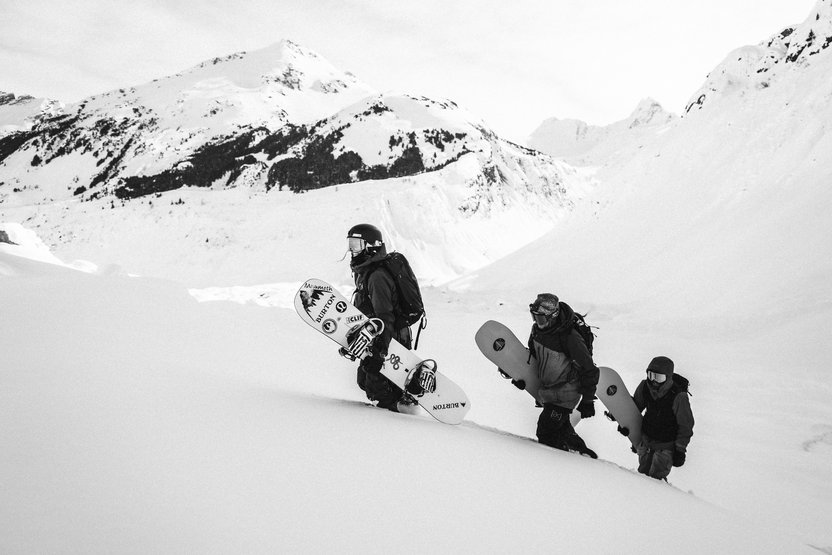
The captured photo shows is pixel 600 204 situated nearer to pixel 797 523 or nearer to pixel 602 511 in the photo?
pixel 797 523

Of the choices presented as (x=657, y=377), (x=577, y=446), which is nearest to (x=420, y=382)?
(x=577, y=446)

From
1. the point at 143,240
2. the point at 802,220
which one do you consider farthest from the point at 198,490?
the point at 143,240

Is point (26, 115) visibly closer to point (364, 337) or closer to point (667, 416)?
point (364, 337)

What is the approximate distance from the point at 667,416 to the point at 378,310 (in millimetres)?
3261

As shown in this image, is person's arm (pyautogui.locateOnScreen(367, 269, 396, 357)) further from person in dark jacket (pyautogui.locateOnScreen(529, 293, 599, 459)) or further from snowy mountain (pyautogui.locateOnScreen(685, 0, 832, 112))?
snowy mountain (pyautogui.locateOnScreen(685, 0, 832, 112))

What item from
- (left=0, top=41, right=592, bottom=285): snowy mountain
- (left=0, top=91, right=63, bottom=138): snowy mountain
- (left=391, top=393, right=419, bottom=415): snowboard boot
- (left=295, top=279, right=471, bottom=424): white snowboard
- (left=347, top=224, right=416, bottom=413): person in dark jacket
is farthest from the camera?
(left=0, top=91, right=63, bottom=138): snowy mountain

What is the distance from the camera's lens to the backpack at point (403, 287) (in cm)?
413

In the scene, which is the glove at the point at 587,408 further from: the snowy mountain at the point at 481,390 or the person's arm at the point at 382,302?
the person's arm at the point at 382,302

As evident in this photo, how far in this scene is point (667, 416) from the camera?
14.6 ft

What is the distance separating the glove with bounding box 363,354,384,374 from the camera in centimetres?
392

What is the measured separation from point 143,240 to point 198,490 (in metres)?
24.6

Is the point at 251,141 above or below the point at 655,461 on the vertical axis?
above

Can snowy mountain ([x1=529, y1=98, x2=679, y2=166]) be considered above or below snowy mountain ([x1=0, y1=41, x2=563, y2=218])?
above

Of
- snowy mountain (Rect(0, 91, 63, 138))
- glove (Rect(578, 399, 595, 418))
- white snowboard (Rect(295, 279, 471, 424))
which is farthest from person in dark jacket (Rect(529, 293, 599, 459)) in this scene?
snowy mountain (Rect(0, 91, 63, 138))
